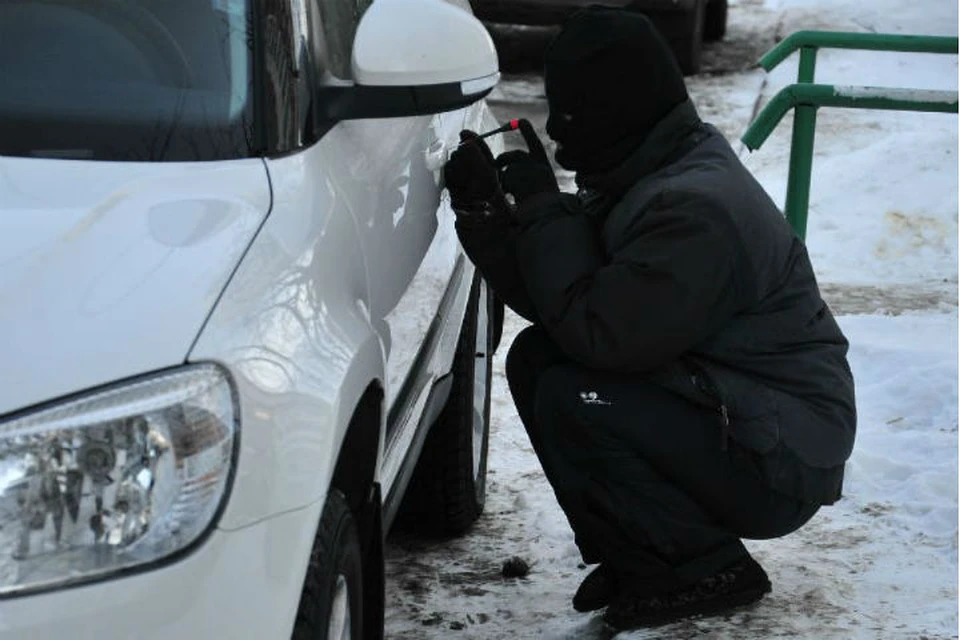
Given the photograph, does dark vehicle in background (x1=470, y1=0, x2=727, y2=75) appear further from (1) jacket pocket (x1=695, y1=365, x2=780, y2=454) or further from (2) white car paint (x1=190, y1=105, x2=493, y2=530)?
(2) white car paint (x1=190, y1=105, x2=493, y2=530)

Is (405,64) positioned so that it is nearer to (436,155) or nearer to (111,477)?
(436,155)

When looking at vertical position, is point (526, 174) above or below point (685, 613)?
above

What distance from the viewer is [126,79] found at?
2.67 meters

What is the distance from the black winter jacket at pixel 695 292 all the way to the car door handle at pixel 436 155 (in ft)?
0.45

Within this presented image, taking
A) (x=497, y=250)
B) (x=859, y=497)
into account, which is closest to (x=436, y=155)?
(x=497, y=250)

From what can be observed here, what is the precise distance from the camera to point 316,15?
3037 mm

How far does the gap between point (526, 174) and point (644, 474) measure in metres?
0.67

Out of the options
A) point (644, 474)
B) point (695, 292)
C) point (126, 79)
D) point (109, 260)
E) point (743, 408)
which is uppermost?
point (126, 79)

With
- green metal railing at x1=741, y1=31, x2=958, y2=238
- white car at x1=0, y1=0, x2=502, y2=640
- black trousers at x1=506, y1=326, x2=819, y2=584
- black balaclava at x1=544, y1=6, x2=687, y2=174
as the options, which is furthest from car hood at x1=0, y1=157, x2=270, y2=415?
green metal railing at x1=741, y1=31, x2=958, y2=238

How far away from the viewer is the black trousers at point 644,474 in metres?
3.36

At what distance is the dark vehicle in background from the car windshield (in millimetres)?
7323

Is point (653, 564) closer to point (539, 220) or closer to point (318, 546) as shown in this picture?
point (539, 220)

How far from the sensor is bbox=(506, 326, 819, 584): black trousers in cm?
336

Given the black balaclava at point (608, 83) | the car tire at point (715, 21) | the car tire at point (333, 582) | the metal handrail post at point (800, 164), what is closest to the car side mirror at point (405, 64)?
the black balaclava at point (608, 83)
